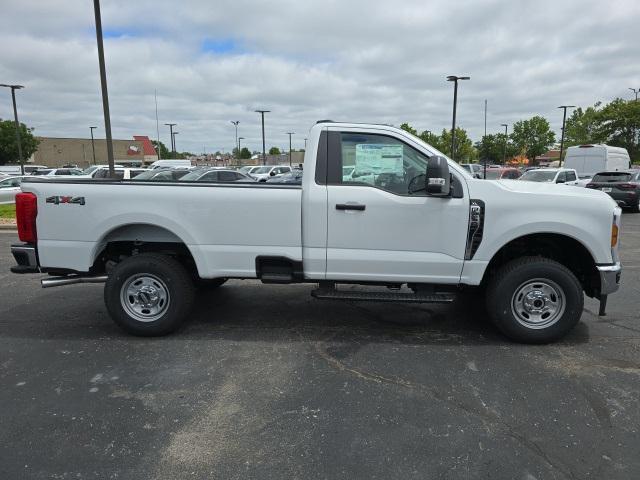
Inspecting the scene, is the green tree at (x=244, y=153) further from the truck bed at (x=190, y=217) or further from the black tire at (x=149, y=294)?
the black tire at (x=149, y=294)

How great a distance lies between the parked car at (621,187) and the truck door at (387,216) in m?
15.5

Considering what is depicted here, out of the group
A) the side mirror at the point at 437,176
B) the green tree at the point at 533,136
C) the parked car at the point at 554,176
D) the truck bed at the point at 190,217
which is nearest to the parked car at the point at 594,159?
the parked car at the point at 554,176

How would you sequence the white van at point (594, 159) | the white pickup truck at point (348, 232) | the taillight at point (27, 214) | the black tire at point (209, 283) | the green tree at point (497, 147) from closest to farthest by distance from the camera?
the white pickup truck at point (348, 232) < the taillight at point (27, 214) < the black tire at point (209, 283) < the white van at point (594, 159) < the green tree at point (497, 147)

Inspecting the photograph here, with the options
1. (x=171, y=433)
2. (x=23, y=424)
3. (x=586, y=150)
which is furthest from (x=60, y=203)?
(x=586, y=150)

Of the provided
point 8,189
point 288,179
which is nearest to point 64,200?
point 288,179

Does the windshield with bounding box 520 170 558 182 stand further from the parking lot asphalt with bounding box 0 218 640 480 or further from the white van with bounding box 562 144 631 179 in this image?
the parking lot asphalt with bounding box 0 218 640 480

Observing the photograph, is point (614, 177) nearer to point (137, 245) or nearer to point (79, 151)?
point (137, 245)

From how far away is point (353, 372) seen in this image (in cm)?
399

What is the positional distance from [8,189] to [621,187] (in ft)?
72.3

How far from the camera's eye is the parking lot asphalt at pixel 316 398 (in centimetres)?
283

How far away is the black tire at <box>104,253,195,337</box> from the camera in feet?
15.3

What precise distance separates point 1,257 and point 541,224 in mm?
8926

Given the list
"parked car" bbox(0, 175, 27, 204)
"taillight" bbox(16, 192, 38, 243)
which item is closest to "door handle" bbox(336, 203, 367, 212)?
"taillight" bbox(16, 192, 38, 243)

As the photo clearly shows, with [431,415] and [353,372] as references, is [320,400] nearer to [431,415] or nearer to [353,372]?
[353,372]
